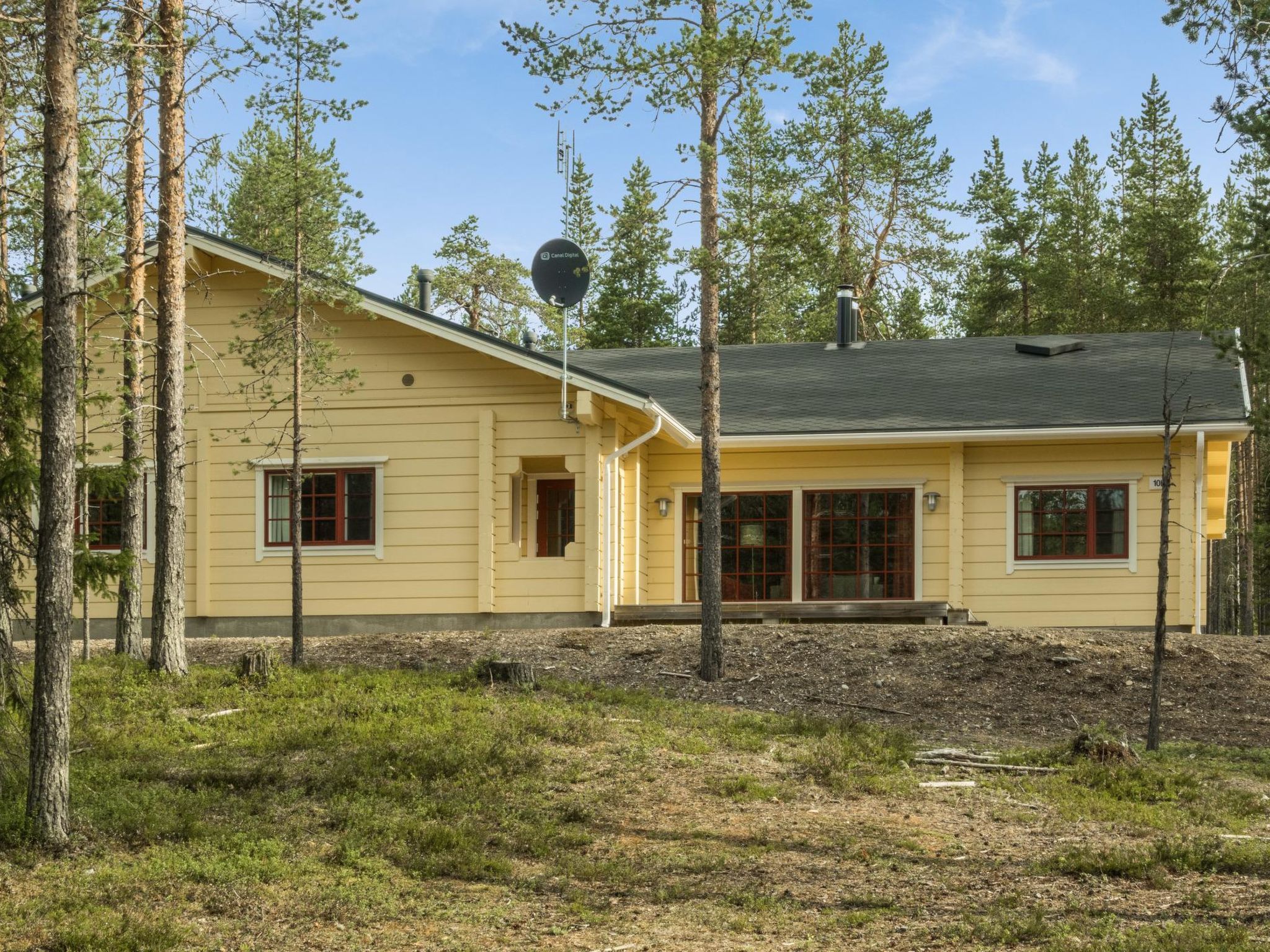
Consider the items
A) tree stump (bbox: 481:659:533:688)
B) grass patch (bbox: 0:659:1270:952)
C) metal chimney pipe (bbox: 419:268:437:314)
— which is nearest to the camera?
grass patch (bbox: 0:659:1270:952)

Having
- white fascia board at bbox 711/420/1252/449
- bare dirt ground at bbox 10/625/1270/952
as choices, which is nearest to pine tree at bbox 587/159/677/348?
white fascia board at bbox 711/420/1252/449

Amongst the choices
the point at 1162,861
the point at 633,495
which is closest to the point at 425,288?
the point at 633,495

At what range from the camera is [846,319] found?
22.7 m

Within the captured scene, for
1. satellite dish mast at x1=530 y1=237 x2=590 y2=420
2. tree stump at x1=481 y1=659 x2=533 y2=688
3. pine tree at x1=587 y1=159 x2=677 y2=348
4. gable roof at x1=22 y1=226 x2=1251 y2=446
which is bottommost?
tree stump at x1=481 y1=659 x2=533 y2=688

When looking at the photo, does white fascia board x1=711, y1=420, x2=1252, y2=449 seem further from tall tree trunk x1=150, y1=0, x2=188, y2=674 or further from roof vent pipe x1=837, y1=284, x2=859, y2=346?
tall tree trunk x1=150, y1=0, x2=188, y2=674

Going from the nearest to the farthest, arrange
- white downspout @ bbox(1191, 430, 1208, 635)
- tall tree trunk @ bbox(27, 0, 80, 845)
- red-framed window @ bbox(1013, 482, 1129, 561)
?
tall tree trunk @ bbox(27, 0, 80, 845) → white downspout @ bbox(1191, 430, 1208, 635) → red-framed window @ bbox(1013, 482, 1129, 561)

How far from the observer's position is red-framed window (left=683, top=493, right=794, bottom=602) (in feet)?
61.0

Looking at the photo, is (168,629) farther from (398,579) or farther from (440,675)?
(398,579)

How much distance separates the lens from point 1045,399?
18250mm

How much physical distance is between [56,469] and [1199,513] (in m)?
13.9

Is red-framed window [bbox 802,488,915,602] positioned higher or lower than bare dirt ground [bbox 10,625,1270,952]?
higher

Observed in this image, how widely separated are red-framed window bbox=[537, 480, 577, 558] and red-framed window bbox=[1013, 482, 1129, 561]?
613 cm

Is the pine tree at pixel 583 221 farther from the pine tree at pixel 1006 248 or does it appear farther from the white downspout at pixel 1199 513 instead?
the white downspout at pixel 1199 513

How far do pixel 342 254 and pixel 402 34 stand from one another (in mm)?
4345
